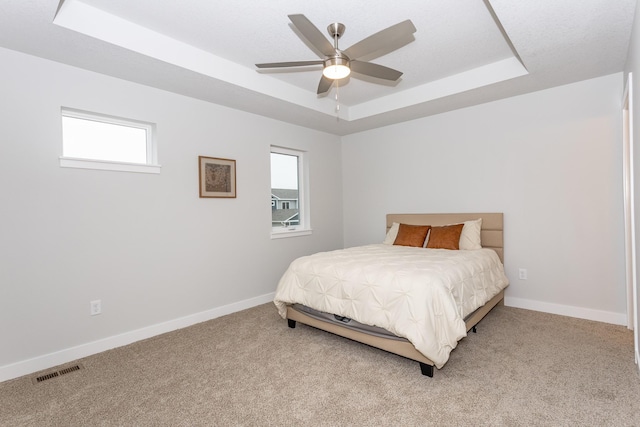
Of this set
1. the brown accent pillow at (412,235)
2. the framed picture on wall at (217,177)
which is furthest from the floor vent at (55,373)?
the brown accent pillow at (412,235)

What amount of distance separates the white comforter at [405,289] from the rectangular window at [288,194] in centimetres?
138

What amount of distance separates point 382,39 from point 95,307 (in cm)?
308

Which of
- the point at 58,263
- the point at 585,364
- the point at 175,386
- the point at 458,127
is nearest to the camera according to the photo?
the point at 175,386

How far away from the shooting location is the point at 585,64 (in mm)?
2871

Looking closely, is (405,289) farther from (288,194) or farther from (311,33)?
(288,194)

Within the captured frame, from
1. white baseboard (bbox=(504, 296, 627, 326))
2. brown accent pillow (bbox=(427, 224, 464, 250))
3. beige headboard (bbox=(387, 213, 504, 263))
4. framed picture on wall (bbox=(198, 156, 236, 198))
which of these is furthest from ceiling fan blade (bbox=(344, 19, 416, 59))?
white baseboard (bbox=(504, 296, 627, 326))

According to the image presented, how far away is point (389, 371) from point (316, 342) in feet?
2.48

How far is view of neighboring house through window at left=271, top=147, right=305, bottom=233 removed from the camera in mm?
4504

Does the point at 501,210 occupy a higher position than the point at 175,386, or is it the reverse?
the point at 501,210

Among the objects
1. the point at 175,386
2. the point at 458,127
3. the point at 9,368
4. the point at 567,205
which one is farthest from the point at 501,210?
the point at 9,368

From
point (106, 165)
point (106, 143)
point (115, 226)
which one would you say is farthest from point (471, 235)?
point (106, 143)

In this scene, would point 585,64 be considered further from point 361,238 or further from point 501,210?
point 361,238

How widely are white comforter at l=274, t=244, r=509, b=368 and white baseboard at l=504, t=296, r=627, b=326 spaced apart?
19.1 inches

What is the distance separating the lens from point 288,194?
4723 mm
